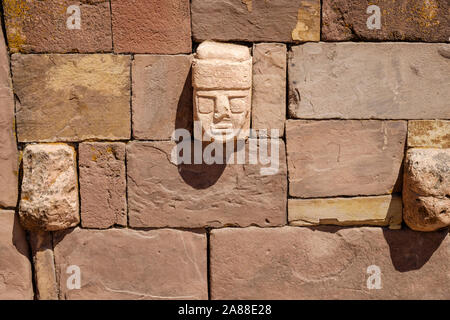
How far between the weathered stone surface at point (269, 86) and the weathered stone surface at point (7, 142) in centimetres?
196

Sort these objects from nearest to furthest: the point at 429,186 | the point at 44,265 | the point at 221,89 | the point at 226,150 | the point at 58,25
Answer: the point at 221,89 < the point at 58,25 < the point at 429,186 < the point at 226,150 < the point at 44,265

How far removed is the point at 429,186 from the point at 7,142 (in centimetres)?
342

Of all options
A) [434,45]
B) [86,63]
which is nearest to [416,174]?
[434,45]

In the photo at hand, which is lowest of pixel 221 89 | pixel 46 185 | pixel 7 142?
pixel 46 185

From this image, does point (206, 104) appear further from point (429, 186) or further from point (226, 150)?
point (429, 186)

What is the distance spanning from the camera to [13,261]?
363 cm

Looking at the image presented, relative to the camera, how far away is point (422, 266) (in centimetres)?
377

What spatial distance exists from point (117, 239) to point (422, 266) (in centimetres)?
268

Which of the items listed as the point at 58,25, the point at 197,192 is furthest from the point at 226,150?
the point at 58,25

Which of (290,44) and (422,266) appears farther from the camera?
(422,266)

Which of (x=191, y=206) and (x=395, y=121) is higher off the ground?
(x=395, y=121)

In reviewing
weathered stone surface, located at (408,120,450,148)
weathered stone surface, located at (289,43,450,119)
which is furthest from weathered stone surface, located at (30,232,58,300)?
weathered stone surface, located at (408,120,450,148)

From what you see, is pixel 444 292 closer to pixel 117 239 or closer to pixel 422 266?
pixel 422 266

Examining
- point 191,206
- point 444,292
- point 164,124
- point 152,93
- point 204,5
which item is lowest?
point 444,292
